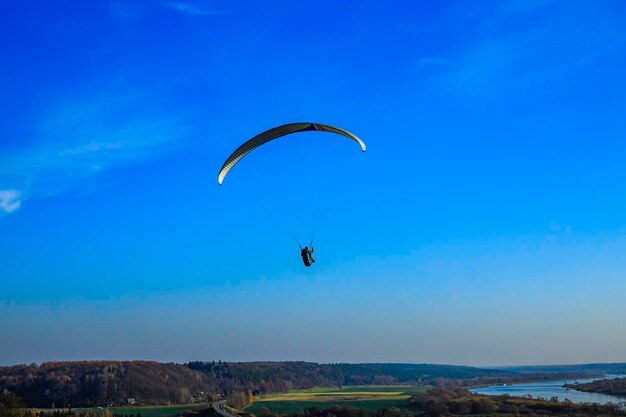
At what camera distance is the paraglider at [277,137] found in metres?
29.0

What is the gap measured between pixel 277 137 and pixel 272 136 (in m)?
0.27

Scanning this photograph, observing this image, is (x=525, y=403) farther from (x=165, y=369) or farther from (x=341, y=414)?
(x=165, y=369)

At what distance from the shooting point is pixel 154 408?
424 feet

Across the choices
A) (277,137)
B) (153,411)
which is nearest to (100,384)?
(153,411)

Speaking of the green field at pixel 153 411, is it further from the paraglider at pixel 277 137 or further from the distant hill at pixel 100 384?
the paraglider at pixel 277 137

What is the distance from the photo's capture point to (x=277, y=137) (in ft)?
96.6

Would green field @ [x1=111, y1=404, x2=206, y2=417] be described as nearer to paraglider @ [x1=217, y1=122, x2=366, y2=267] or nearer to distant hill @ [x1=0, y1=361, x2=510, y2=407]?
distant hill @ [x1=0, y1=361, x2=510, y2=407]

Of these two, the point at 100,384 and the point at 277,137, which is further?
the point at 100,384

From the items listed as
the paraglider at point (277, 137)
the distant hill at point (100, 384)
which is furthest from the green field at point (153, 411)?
the paraglider at point (277, 137)

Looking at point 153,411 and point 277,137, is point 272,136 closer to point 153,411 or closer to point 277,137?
point 277,137

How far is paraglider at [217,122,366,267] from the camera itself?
28984 millimetres

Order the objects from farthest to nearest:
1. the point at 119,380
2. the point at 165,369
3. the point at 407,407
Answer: the point at 165,369
the point at 119,380
the point at 407,407

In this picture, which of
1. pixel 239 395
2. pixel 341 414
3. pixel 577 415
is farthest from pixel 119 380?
pixel 577 415

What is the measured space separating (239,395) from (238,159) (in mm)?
117490
